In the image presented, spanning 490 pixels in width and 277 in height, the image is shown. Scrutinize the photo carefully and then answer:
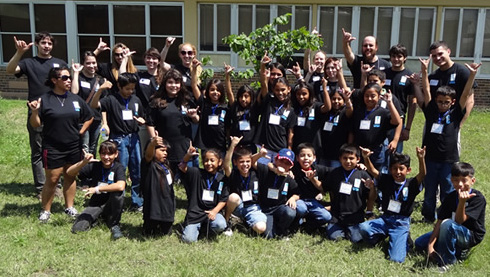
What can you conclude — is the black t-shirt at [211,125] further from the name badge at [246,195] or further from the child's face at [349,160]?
the child's face at [349,160]

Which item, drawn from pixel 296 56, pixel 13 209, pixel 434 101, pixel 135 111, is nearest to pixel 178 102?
pixel 135 111

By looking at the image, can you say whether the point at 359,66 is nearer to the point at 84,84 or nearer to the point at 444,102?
the point at 444,102

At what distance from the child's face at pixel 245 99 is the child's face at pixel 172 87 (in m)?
0.77

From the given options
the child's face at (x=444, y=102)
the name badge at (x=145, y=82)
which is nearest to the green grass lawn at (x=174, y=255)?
the child's face at (x=444, y=102)

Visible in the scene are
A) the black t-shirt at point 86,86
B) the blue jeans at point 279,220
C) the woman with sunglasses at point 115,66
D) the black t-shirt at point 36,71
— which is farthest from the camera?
the woman with sunglasses at point 115,66

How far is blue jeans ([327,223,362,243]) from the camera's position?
4.65 m

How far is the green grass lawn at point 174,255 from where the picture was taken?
3.95 meters

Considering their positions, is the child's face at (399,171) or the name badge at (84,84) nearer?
the child's face at (399,171)

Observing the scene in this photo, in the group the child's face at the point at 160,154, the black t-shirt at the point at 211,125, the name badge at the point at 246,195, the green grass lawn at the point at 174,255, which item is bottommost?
the green grass lawn at the point at 174,255

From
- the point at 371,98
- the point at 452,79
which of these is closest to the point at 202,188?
the point at 371,98

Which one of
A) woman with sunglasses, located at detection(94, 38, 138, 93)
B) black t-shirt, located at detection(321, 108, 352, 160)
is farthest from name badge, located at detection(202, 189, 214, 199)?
woman with sunglasses, located at detection(94, 38, 138, 93)

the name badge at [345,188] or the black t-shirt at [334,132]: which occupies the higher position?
the black t-shirt at [334,132]

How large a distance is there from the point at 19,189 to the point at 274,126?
3819 millimetres

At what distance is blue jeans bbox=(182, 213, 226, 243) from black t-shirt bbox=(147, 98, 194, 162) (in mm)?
944
